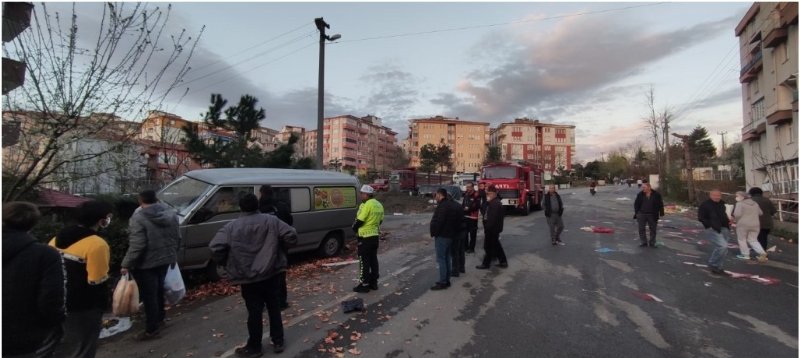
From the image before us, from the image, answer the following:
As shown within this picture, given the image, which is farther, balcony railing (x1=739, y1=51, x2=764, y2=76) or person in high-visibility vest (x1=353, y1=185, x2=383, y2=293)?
balcony railing (x1=739, y1=51, x2=764, y2=76)

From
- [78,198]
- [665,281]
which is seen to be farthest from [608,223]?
[78,198]

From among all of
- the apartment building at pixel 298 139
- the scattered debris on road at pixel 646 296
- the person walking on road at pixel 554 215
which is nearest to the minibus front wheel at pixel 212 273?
the scattered debris on road at pixel 646 296

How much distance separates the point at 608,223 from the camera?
16.4 m

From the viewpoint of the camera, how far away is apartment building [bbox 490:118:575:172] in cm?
11769

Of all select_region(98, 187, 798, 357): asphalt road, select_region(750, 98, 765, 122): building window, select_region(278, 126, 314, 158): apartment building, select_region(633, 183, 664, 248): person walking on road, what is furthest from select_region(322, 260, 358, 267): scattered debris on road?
select_region(750, 98, 765, 122): building window

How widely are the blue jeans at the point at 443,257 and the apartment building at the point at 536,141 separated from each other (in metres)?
111

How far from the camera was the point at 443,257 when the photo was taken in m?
6.86

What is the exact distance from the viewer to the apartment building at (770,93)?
2306 cm

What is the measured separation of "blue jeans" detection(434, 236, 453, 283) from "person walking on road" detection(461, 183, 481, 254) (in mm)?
2823

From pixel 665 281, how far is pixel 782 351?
3.03m

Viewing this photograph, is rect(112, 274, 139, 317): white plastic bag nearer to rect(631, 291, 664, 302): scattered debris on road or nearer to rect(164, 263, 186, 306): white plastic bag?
rect(164, 263, 186, 306): white plastic bag

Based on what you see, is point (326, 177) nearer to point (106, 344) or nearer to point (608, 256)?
point (106, 344)

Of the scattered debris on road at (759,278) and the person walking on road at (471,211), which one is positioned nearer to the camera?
the scattered debris on road at (759,278)

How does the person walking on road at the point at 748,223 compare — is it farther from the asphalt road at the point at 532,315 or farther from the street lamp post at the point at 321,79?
the street lamp post at the point at 321,79
